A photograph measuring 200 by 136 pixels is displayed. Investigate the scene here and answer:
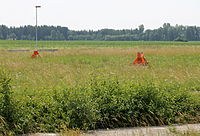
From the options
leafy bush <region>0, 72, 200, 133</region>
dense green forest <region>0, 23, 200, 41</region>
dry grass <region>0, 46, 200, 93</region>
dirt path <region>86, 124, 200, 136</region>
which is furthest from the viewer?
dense green forest <region>0, 23, 200, 41</region>

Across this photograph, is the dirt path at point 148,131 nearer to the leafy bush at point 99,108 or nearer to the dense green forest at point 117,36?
the leafy bush at point 99,108

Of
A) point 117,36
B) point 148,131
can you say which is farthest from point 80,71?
point 117,36

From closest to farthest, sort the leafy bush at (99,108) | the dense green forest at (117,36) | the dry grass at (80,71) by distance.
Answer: the leafy bush at (99,108) < the dry grass at (80,71) < the dense green forest at (117,36)

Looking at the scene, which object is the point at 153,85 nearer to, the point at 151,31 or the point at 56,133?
the point at 56,133

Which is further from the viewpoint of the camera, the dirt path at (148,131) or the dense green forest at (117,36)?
the dense green forest at (117,36)

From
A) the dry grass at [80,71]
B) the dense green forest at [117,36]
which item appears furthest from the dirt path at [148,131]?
the dense green forest at [117,36]

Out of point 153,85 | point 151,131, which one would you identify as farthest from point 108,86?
point 151,131

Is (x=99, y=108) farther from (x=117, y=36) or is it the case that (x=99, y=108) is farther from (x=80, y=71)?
(x=117, y=36)

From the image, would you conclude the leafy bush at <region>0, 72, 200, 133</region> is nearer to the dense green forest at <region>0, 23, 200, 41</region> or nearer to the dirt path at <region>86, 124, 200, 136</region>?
the dirt path at <region>86, 124, 200, 136</region>

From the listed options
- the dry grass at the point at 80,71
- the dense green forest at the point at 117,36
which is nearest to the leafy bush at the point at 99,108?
the dry grass at the point at 80,71

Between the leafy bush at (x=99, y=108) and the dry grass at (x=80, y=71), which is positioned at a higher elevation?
the leafy bush at (x=99, y=108)

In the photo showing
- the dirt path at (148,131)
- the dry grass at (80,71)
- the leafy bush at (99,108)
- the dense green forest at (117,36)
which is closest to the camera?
the dirt path at (148,131)

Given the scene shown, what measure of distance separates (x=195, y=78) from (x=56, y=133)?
917cm

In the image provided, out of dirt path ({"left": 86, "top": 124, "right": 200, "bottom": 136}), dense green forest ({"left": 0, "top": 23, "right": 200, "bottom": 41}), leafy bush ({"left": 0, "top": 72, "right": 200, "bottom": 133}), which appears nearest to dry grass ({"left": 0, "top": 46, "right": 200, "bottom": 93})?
leafy bush ({"left": 0, "top": 72, "right": 200, "bottom": 133})
